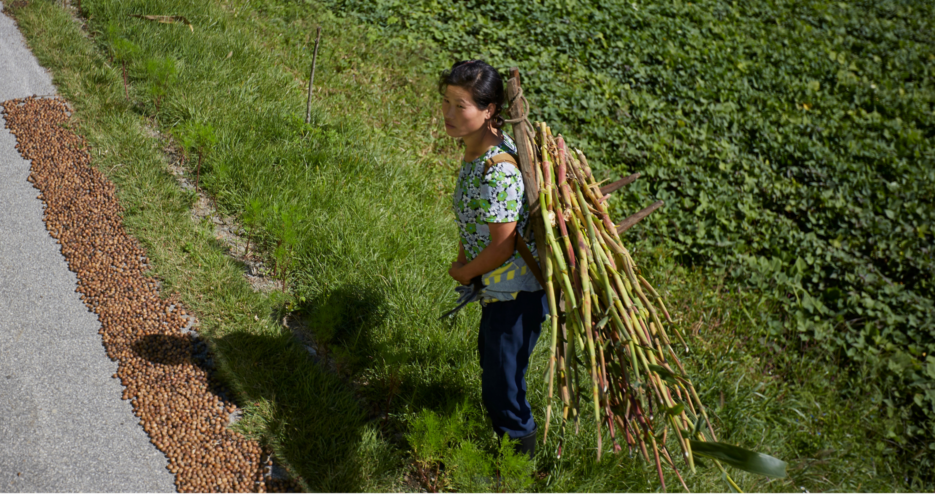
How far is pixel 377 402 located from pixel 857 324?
183 inches

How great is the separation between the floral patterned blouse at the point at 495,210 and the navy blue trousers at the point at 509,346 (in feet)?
0.19

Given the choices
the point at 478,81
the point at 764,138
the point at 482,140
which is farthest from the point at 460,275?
the point at 764,138

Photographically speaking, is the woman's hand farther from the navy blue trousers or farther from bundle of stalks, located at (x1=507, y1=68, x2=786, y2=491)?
bundle of stalks, located at (x1=507, y1=68, x2=786, y2=491)

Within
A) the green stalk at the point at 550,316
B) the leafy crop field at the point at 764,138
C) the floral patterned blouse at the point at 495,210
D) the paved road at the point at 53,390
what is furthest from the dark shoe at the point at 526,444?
the leafy crop field at the point at 764,138

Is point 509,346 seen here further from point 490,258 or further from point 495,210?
point 495,210

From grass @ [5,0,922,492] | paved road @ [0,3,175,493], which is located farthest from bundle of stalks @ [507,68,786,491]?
paved road @ [0,3,175,493]

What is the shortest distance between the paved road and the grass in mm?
443

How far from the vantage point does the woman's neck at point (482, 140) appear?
2279mm

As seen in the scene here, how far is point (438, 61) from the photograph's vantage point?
662 centimetres

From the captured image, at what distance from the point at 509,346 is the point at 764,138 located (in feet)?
19.5

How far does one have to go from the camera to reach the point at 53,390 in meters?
2.68

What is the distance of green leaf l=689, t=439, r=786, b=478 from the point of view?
174cm

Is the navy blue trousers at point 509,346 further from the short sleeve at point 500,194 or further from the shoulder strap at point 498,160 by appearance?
the shoulder strap at point 498,160

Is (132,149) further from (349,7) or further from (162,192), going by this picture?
(349,7)
